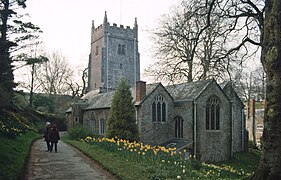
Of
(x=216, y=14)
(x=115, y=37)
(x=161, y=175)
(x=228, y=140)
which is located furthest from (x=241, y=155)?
(x=115, y=37)

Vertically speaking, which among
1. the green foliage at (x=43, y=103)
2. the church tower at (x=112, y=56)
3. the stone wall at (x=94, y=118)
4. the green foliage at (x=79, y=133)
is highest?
the church tower at (x=112, y=56)

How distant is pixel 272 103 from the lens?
7.62m

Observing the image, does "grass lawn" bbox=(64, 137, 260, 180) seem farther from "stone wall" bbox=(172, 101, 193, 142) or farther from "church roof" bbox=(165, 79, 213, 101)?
"church roof" bbox=(165, 79, 213, 101)

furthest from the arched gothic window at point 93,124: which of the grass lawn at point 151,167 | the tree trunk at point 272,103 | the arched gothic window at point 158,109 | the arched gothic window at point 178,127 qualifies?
the tree trunk at point 272,103

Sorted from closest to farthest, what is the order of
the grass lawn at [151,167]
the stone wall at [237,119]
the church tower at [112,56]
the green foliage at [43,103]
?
the grass lawn at [151,167], the stone wall at [237,119], the green foliage at [43,103], the church tower at [112,56]

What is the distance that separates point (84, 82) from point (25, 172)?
49.5 m

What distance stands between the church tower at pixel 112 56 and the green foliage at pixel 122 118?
29.5 meters

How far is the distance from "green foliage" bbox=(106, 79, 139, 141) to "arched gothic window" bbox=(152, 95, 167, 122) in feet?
14.9

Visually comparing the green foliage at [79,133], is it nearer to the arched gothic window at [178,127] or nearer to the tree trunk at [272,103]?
the arched gothic window at [178,127]

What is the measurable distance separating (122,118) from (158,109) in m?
5.73

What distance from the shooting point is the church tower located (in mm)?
54312

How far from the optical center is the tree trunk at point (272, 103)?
292 inches

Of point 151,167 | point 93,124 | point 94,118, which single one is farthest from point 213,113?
point 151,167

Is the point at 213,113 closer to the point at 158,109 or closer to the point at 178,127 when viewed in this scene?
the point at 178,127
